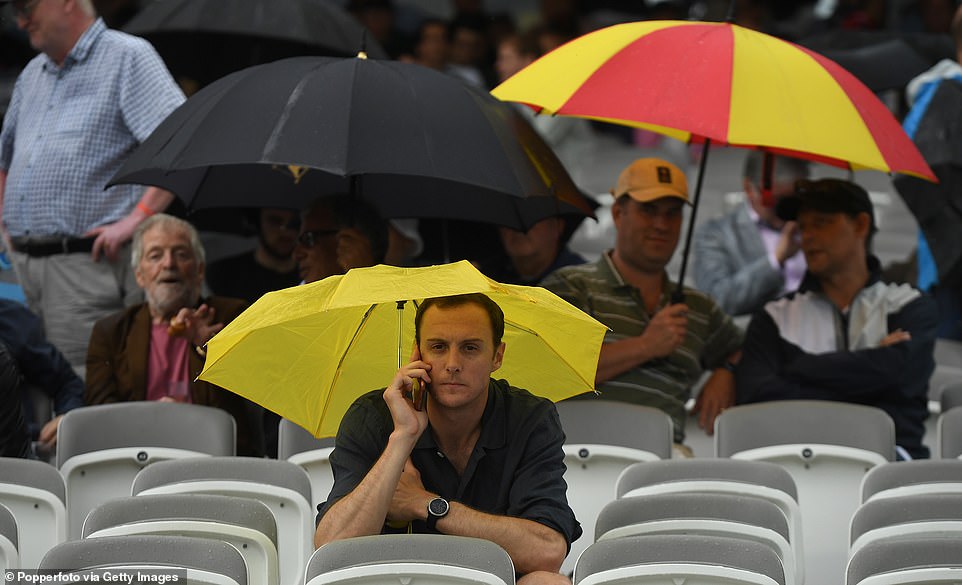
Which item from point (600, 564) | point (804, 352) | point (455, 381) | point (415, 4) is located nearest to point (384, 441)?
point (455, 381)

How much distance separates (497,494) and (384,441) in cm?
32

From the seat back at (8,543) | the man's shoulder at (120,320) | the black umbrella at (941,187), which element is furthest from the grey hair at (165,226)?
the black umbrella at (941,187)

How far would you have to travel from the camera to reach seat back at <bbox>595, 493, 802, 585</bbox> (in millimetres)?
3998

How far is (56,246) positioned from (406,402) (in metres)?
2.60

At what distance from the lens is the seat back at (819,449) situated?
4.91 m

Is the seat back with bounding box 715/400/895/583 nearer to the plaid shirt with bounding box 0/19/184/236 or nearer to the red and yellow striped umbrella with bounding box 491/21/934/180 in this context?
the red and yellow striped umbrella with bounding box 491/21/934/180

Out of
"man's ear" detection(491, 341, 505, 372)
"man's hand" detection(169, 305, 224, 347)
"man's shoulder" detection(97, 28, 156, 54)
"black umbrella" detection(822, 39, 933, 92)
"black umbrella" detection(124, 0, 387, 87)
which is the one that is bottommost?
"man's hand" detection(169, 305, 224, 347)

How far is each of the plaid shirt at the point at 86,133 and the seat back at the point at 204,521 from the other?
2170 millimetres

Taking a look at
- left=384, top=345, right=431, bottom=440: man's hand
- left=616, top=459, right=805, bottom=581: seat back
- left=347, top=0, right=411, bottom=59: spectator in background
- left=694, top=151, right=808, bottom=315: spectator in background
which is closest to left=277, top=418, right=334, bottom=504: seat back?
left=616, top=459, right=805, bottom=581: seat back

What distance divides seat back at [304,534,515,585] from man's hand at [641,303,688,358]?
1915 millimetres

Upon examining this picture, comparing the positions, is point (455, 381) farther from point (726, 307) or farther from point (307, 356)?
point (726, 307)

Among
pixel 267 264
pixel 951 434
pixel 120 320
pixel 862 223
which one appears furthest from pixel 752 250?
pixel 120 320

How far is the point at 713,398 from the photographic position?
561 centimetres

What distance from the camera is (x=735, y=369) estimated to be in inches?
224
